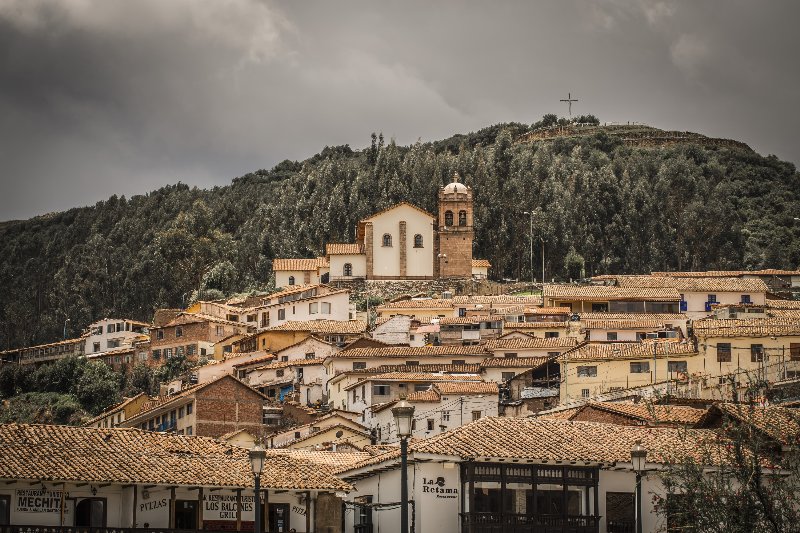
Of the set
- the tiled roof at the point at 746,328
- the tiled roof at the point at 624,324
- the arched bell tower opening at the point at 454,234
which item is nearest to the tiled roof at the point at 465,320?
the tiled roof at the point at 624,324

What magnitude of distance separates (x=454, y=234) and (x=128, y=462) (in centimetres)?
7979

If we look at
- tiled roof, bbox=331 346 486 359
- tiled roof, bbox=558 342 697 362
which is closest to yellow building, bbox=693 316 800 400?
tiled roof, bbox=558 342 697 362

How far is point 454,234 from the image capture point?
363ft

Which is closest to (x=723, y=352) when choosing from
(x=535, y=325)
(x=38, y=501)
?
(x=535, y=325)

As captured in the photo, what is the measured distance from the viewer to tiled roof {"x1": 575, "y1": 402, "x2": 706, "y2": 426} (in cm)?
4038

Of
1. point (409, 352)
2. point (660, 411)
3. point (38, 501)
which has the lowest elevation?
point (38, 501)

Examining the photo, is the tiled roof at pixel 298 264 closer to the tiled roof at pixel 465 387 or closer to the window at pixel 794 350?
the tiled roof at pixel 465 387

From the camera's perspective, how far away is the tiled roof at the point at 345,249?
109 metres

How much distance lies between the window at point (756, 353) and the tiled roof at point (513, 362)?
11348 millimetres

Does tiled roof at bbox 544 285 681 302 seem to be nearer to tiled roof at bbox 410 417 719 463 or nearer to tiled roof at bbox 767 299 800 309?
tiled roof at bbox 767 299 800 309

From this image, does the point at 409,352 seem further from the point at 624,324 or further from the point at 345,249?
the point at 345,249

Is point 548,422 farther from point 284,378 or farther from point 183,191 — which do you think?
point 183,191

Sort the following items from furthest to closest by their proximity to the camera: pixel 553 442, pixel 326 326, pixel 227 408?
pixel 326 326 → pixel 227 408 → pixel 553 442

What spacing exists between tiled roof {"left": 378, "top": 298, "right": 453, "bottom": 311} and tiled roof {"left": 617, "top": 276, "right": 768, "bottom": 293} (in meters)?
10.8
